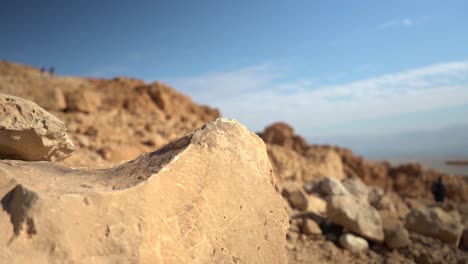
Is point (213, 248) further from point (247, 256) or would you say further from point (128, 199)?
point (128, 199)

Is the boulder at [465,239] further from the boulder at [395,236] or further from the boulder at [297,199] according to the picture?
the boulder at [297,199]

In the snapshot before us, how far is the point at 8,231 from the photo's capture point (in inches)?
60.7

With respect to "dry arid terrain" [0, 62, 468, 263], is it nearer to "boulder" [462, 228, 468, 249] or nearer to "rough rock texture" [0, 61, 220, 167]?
"boulder" [462, 228, 468, 249]

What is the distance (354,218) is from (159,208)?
3.41 meters

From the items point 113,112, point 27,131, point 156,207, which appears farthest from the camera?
point 113,112

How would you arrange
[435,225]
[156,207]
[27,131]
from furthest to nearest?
[435,225], [27,131], [156,207]

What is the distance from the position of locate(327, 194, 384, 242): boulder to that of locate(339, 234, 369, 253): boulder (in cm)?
10

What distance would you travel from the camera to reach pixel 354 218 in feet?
14.6

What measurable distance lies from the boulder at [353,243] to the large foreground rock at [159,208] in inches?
94.3

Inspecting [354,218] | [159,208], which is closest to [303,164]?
[354,218]

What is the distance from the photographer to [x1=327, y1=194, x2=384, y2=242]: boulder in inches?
175

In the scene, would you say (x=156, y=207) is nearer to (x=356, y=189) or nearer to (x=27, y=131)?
(x=27, y=131)

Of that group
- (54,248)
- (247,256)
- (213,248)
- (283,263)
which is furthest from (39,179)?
(283,263)

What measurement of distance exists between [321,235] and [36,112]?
3.82 m
